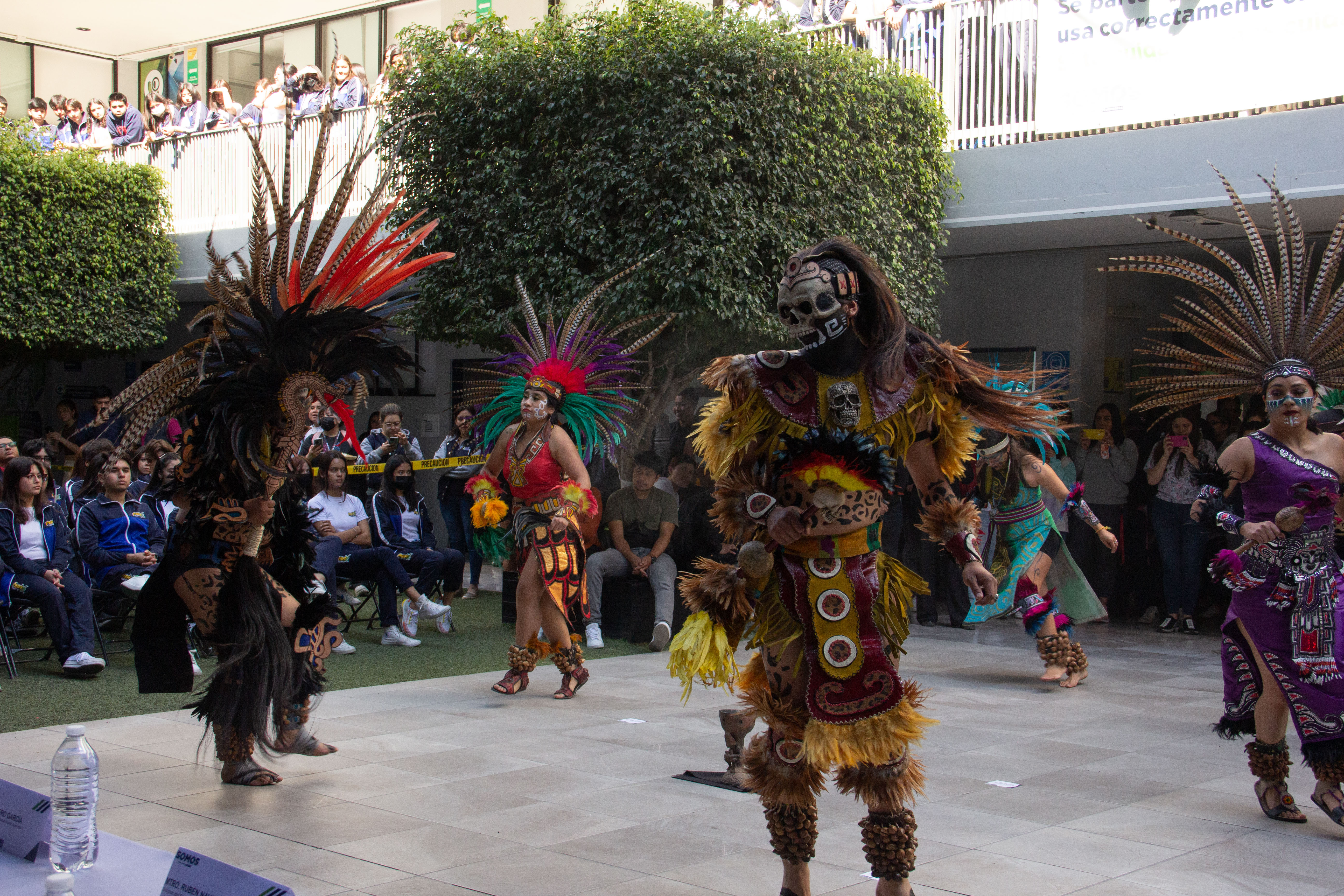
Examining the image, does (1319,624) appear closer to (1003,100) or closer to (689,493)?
(689,493)

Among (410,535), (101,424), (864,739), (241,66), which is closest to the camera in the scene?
(864,739)

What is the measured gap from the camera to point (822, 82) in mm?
10734

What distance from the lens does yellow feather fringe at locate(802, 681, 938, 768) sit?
362 centimetres

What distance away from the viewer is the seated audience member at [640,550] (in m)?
9.45

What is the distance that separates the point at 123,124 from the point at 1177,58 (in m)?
13.8

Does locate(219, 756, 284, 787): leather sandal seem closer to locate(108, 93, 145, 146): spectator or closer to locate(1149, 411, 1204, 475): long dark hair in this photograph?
locate(1149, 411, 1204, 475): long dark hair

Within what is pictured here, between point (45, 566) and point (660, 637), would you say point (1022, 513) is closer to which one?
point (660, 637)

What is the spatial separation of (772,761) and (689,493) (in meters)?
7.18

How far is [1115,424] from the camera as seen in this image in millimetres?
11891

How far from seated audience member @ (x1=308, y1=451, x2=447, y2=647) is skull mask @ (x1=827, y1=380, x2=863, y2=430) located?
6106mm

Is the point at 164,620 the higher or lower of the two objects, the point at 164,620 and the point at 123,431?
the lower

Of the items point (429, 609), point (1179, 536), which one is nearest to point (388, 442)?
point (429, 609)

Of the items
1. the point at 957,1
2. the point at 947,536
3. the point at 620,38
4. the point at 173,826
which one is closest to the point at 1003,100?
the point at 957,1

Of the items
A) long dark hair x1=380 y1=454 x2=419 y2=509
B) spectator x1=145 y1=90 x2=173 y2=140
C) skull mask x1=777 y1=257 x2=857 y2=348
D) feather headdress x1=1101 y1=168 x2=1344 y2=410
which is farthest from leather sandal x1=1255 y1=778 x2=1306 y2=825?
spectator x1=145 y1=90 x2=173 y2=140
